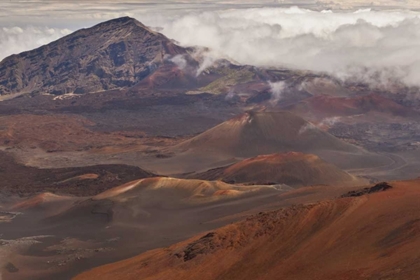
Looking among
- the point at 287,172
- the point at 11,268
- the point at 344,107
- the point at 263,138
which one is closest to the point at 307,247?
the point at 11,268

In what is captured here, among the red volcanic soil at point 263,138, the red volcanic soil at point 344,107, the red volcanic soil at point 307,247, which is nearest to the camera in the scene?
the red volcanic soil at point 307,247

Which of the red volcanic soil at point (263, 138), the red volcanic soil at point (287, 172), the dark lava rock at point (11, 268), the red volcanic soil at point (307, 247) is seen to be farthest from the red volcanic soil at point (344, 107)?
the dark lava rock at point (11, 268)

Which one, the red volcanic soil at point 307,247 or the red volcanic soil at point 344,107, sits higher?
the red volcanic soil at point 307,247

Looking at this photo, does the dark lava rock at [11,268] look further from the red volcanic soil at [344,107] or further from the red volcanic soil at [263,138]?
the red volcanic soil at [344,107]

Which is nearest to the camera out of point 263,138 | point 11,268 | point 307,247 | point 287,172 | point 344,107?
point 307,247

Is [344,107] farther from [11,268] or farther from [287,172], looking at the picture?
[11,268]

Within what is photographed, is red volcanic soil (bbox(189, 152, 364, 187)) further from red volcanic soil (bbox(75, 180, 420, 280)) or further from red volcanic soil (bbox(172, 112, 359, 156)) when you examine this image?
red volcanic soil (bbox(75, 180, 420, 280))
